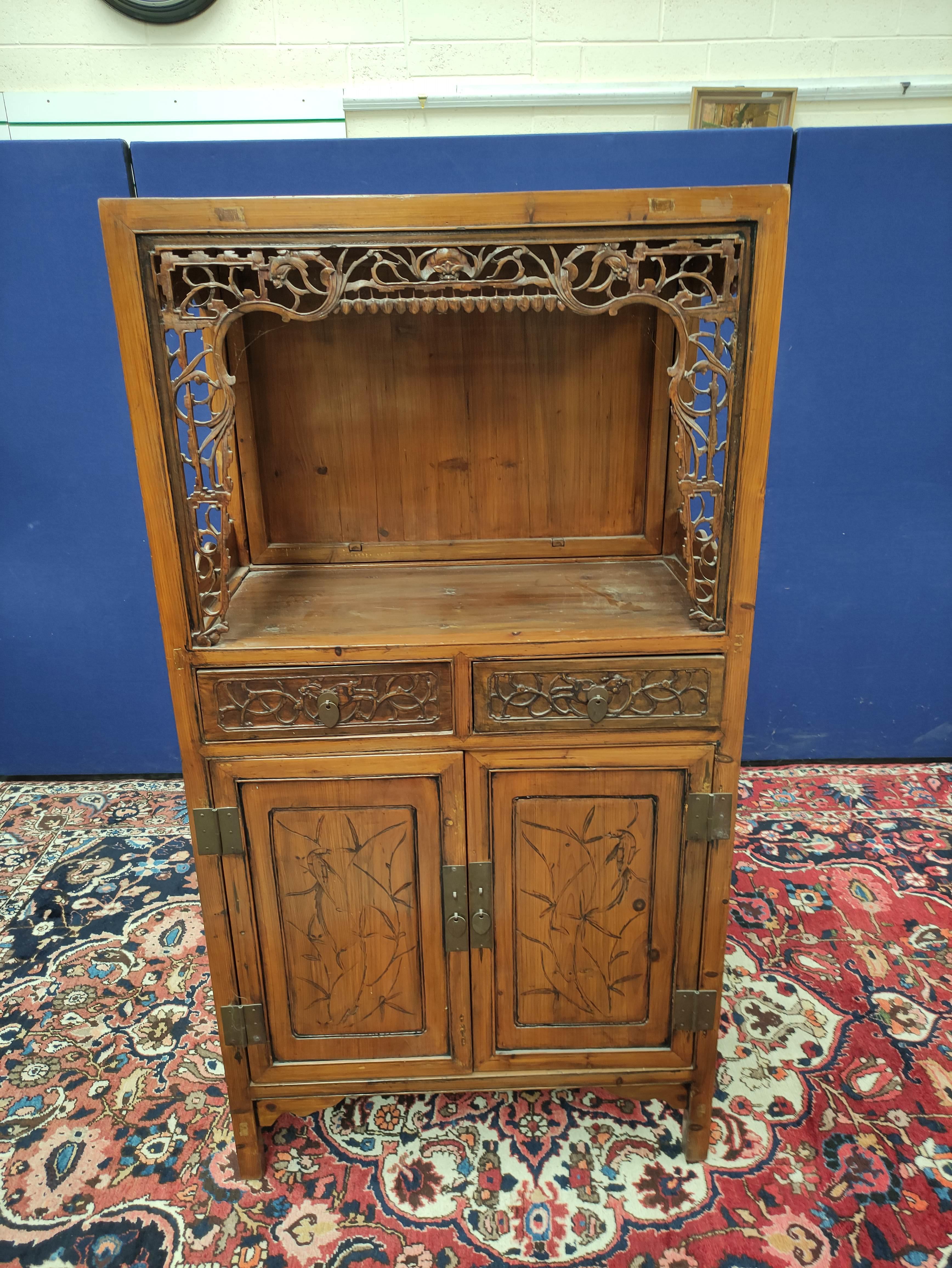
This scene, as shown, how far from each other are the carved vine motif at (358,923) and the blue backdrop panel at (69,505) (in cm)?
160

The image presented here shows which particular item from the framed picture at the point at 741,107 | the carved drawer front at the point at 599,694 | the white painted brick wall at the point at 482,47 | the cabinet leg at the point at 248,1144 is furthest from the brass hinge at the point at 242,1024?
the framed picture at the point at 741,107

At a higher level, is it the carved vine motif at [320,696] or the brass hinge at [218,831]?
the carved vine motif at [320,696]

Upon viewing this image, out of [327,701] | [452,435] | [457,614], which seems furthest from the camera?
[452,435]

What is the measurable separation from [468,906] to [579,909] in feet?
0.74

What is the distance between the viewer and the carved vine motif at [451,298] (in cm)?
127

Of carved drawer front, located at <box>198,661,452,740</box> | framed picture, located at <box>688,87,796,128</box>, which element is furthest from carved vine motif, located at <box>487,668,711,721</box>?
framed picture, located at <box>688,87,796,128</box>

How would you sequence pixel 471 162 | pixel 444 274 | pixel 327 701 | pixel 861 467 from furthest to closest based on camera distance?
pixel 861 467, pixel 471 162, pixel 327 701, pixel 444 274

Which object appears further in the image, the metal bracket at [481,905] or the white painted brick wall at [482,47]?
the white painted brick wall at [482,47]

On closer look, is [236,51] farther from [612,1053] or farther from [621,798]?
[612,1053]

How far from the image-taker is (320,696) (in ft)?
4.76

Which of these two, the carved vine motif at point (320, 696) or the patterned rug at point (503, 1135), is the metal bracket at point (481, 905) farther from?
the patterned rug at point (503, 1135)

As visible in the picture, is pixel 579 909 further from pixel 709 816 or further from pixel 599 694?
pixel 599 694

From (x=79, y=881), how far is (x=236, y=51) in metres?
2.78

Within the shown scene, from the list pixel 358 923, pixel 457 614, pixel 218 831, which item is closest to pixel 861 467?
pixel 457 614
